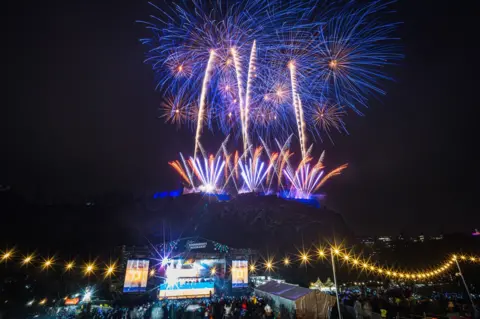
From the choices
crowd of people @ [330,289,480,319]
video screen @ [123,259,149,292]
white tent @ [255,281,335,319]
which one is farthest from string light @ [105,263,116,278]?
crowd of people @ [330,289,480,319]

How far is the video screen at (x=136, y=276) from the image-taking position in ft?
75.7

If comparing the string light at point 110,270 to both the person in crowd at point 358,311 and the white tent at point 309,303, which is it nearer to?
the white tent at point 309,303

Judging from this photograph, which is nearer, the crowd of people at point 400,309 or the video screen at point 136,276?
the crowd of people at point 400,309

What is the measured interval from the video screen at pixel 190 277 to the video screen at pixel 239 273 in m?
1.38

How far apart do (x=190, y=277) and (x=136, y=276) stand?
202 inches

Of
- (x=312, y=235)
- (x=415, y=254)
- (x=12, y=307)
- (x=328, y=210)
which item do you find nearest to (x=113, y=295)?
(x=12, y=307)

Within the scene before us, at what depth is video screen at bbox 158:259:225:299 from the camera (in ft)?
79.2

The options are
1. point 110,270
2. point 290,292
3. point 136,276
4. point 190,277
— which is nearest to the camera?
point 290,292

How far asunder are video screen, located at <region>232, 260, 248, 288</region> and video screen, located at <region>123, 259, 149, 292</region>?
851 cm

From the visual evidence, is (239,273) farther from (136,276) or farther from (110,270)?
(110,270)

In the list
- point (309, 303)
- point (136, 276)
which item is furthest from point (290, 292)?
point (136, 276)

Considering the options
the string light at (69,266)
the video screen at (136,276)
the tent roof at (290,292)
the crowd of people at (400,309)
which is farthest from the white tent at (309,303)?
the string light at (69,266)

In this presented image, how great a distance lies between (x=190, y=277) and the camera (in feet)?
83.8

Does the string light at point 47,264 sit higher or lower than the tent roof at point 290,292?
higher
